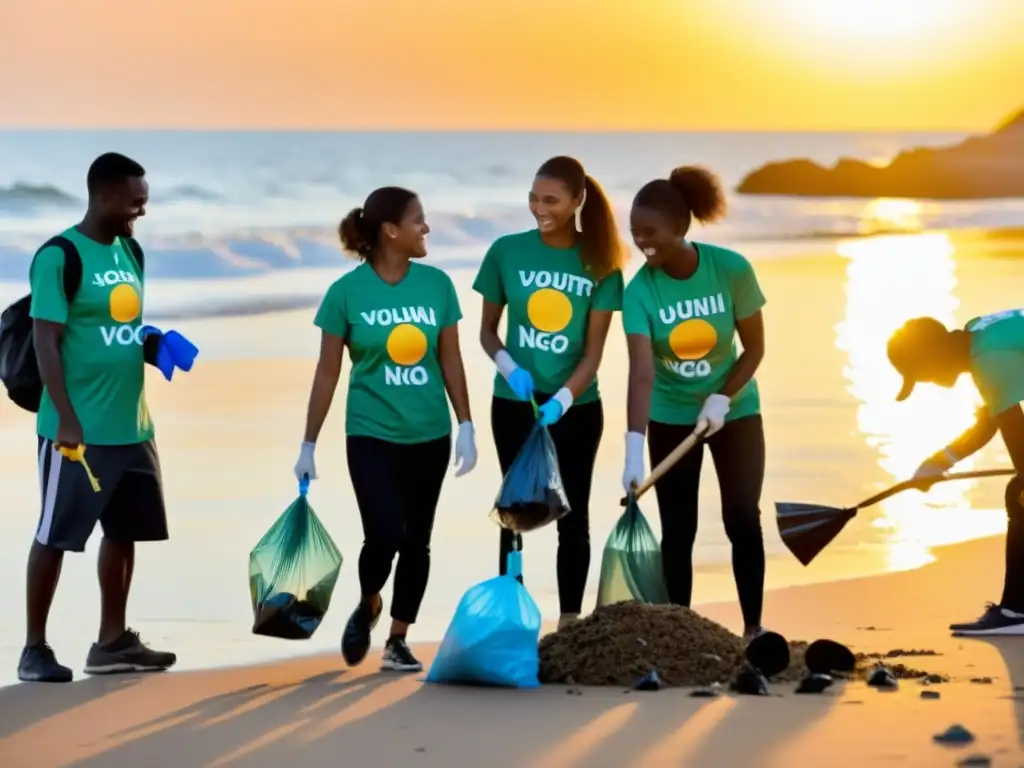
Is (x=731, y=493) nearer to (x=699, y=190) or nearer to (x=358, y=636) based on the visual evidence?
(x=699, y=190)

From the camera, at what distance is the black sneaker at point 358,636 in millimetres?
6074

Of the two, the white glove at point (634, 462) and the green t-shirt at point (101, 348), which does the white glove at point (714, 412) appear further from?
the green t-shirt at point (101, 348)

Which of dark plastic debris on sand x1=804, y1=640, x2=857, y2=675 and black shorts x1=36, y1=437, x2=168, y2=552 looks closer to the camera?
dark plastic debris on sand x1=804, y1=640, x2=857, y2=675

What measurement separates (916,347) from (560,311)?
110cm

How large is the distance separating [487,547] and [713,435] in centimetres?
206

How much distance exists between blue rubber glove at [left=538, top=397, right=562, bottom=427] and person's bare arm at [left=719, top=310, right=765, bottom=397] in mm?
526

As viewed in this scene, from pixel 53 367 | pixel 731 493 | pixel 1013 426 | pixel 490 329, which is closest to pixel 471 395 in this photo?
pixel 490 329

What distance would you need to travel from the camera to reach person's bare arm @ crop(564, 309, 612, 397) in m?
6.19

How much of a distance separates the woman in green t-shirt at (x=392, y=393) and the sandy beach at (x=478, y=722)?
1.04 feet

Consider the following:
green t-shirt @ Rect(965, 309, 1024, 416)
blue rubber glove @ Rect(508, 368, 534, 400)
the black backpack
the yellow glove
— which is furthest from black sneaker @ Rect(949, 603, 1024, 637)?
the black backpack

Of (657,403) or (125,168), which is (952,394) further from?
(125,168)

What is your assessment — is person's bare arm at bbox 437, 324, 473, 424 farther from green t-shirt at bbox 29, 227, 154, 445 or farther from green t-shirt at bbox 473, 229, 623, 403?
green t-shirt at bbox 29, 227, 154, 445

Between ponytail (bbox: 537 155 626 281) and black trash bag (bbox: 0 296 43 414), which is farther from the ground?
ponytail (bbox: 537 155 626 281)

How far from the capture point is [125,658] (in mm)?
6176
